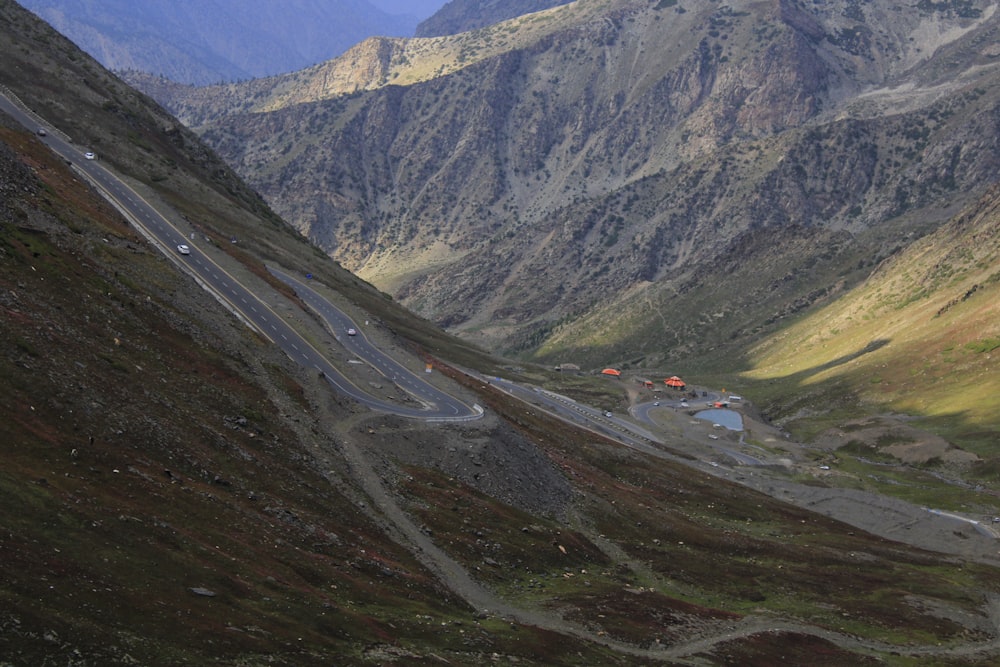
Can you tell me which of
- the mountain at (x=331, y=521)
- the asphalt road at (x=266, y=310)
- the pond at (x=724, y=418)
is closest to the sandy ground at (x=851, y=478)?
the mountain at (x=331, y=521)

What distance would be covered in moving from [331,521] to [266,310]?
157 ft

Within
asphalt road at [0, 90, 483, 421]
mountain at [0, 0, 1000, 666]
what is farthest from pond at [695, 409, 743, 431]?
asphalt road at [0, 90, 483, 421]

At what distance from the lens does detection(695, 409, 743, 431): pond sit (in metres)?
188

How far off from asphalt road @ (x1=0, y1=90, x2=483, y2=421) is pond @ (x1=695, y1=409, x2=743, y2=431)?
90.8 meters

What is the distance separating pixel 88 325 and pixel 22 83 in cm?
11011

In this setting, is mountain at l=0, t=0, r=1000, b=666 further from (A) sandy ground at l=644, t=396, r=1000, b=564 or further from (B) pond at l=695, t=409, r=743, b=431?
(B) pond at l=695, t=409, r=743, b=431

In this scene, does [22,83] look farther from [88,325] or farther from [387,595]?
[387,595]

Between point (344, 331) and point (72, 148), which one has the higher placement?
point (72, 148)

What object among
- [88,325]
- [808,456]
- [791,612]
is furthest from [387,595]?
[808,456]

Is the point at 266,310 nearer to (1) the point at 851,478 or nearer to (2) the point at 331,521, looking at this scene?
(2) the point at 331,521

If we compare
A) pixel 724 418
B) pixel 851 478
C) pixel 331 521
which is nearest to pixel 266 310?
pixel 331 521

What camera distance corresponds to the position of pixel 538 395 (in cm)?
16788

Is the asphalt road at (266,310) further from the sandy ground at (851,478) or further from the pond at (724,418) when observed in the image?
the pond at (724,418)

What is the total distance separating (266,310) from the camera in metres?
102
